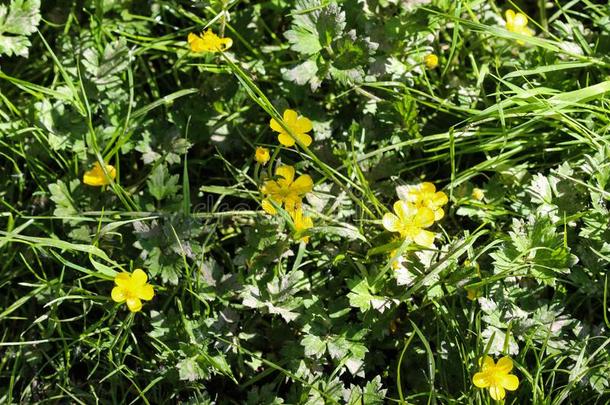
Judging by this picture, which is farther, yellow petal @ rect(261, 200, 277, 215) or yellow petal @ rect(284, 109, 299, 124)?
yellow petal @ rect(284, 109, 299, 124)

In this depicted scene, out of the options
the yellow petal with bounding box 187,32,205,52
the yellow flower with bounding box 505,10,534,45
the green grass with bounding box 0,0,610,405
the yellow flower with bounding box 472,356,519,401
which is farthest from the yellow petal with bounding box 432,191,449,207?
the yellow petal with bounding box 187,32,205,52

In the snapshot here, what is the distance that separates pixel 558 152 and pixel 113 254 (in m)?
1.61

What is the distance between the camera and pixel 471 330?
2475 mm

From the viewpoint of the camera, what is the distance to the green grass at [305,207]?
248cm

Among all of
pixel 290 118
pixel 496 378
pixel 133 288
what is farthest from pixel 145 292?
pixel 496 378

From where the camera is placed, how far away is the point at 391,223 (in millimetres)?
2508

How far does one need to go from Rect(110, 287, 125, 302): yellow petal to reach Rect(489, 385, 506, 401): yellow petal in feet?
3.74

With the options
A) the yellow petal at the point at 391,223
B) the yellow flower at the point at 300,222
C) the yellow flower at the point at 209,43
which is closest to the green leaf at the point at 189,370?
the yellow flower at the point at 300,222

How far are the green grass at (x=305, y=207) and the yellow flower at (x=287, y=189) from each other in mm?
93

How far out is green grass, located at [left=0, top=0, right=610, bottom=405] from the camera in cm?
248

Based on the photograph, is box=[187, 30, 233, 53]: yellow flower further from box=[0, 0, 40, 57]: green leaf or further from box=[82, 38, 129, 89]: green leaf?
box=[0, 0, 40, 57]: green leaf

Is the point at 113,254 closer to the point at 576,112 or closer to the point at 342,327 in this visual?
the point at 342,327

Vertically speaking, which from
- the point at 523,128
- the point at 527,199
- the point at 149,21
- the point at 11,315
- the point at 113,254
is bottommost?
the point at 11,315

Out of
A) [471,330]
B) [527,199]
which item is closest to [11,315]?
[471,330]
